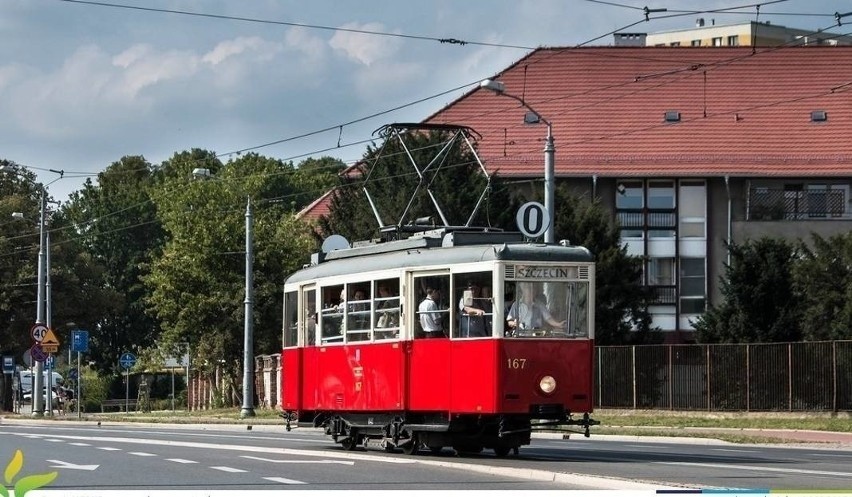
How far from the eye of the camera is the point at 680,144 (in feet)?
218

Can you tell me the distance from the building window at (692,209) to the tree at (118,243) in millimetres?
46926

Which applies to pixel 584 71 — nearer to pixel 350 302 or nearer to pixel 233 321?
pixel 233 321

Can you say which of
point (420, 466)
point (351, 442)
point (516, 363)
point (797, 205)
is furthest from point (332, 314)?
point (797, 205)

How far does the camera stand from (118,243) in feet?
362

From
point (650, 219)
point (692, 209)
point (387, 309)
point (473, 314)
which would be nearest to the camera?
point (473, 314)

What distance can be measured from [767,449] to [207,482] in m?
12.2

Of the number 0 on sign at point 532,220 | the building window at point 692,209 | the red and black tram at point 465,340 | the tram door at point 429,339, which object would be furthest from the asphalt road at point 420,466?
the building window at point 692,209

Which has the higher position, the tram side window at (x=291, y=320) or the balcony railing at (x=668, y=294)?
the balcony railing at (x=668, y=294)

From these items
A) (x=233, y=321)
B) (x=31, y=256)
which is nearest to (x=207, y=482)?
(x=233, y=321)

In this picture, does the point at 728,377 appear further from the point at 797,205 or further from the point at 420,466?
the point at 797,205

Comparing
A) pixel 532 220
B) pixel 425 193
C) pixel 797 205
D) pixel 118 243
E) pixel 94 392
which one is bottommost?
pixel 94 392

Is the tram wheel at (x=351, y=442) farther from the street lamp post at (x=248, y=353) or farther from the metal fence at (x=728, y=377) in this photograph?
the street lamp post at (x=248, y=353)

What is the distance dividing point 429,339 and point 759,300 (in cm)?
2219

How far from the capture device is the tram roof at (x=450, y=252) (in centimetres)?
2198
